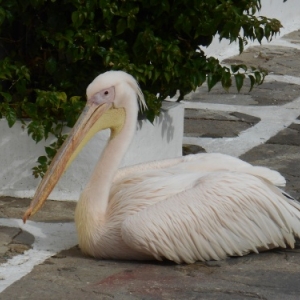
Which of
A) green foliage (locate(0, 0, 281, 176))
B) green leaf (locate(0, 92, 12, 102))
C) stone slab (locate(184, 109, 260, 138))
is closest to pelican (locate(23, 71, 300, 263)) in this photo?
green foliage (locate(0, 0, 281, 176))

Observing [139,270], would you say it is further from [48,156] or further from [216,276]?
[48,156]

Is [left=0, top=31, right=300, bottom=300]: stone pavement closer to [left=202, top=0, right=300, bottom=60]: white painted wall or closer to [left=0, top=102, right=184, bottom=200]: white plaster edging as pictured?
[left=0, top=102, right=184, bottom=200]: white plaster edging

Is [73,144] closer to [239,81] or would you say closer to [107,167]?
[107,167]

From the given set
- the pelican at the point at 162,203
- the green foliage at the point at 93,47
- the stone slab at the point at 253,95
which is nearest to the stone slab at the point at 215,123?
the stone slab at the point at 253,95

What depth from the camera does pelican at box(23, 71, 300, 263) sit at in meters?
4.01

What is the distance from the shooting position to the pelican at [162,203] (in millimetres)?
4012

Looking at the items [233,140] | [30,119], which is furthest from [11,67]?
[233,140]

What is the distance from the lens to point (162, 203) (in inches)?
159

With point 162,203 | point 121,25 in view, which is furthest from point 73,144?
point 121,25

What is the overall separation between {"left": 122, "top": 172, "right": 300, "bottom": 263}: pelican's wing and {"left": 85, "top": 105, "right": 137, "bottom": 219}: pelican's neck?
292mm

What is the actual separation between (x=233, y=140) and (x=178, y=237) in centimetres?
249

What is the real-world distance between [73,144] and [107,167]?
0.20 metres

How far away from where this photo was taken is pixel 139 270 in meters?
4.02

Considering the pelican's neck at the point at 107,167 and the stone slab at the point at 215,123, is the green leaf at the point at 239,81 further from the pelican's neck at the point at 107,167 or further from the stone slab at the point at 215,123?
the stone slab at the point at 215,123
